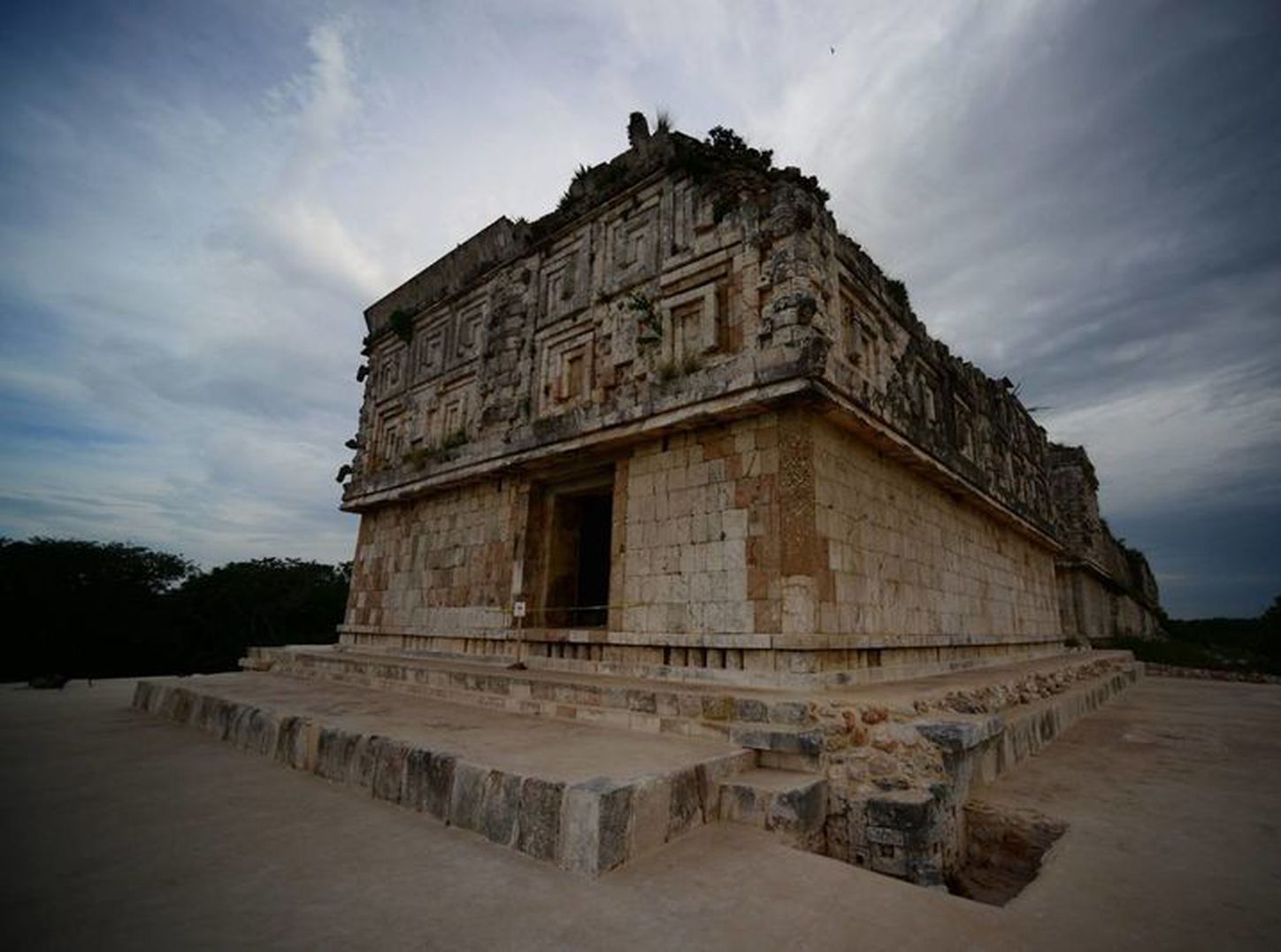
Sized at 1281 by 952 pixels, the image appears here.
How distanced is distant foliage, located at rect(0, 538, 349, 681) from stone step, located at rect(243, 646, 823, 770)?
19.7 m

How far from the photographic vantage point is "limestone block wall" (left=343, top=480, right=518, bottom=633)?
10.5 m

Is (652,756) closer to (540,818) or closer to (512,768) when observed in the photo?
(512,768)

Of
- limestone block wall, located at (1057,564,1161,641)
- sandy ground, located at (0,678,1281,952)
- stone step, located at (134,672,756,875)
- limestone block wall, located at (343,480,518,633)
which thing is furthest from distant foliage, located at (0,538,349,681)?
limestone block wall, located at (1057,564,1161,641)

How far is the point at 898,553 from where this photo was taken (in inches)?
344

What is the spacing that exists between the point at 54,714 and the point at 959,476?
13.7 meters

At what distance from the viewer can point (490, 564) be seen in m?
10.6

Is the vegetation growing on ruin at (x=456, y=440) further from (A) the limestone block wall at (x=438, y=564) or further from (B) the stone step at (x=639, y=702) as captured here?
(B) the stone step at (x=639, y=702)

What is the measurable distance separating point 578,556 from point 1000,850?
298 inches

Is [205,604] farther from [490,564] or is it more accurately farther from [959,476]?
[959,476]

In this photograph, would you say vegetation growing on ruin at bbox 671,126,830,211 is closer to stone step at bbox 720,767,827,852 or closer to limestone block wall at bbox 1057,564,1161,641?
stone step at bbox 720,767,827,852

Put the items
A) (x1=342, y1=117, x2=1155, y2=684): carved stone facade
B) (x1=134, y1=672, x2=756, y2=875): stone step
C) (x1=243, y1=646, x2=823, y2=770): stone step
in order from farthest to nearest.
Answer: (x1=342, y1=117, x2=1155, y2=684): carved stone facade, (x1=243, y1=646, x2=823, y2=770): stone step, (x1=134, y1=672, x2=756, y2=875): stone step

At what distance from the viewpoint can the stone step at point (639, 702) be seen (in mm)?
4375

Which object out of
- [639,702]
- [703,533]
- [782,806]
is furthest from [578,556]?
Answer: [782,806]

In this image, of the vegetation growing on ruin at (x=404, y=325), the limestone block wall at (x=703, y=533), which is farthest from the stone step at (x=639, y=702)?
the vegetation growing on ruin at (x=404, y=325)
